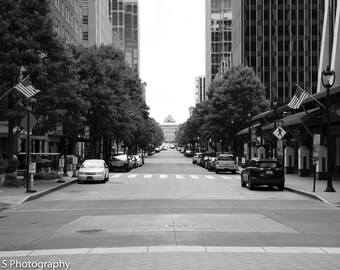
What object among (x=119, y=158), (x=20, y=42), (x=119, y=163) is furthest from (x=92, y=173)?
(x=119, y=158)

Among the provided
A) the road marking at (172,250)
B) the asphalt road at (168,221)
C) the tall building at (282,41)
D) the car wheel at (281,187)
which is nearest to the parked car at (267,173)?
the car wheel at (281,187)

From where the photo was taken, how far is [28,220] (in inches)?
583

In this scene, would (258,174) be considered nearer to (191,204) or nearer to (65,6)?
(191,204)

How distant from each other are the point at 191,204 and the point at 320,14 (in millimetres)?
91095

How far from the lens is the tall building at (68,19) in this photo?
207 ft

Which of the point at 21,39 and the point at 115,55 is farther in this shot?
the point at 115,55

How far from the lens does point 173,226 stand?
42.0 feet

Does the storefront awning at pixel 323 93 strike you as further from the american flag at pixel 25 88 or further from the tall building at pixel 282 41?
the tall building at pixel 282 41

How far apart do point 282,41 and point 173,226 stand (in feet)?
307

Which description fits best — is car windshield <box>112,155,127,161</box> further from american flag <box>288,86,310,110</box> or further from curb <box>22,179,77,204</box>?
american flag <box>288,86,310,110</box>

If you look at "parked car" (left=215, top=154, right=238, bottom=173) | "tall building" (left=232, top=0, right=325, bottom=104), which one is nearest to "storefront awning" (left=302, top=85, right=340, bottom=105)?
"parked car" (left=215, top=154, right=238, bottom=173)

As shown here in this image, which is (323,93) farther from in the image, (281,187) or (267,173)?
(267,173)

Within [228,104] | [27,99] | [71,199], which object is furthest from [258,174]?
[228,104]

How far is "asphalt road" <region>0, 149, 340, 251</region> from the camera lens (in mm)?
10664
